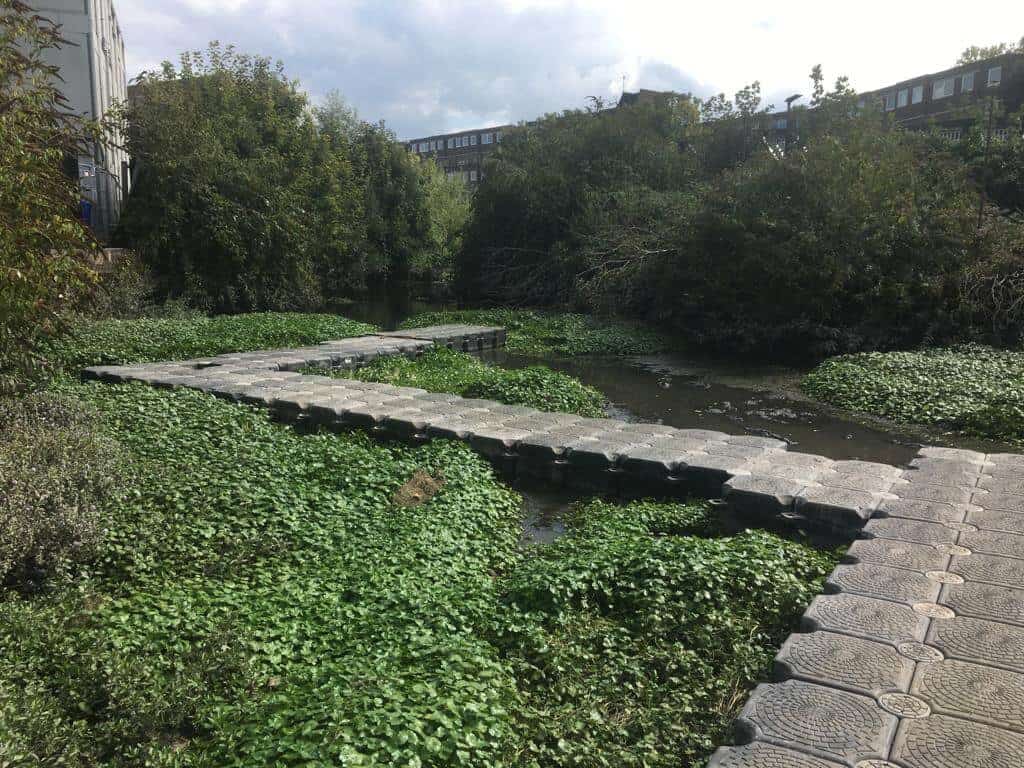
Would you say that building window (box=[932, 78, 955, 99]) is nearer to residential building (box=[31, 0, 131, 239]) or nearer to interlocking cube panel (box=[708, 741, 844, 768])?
residential building (box=[31, 0, 131, 239])

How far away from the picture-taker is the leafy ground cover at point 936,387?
29.4 ft

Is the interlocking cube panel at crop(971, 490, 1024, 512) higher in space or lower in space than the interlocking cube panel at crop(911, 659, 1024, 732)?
higher

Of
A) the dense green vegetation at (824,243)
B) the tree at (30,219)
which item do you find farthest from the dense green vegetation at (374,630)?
the dense green vegetation at (824,243)

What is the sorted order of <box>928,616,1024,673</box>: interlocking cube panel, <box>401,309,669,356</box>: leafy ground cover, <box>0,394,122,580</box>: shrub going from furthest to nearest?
<box>401,309,669,356</box>: leafy ground cover < <box>0,394,122,580</box>: shrub < <box>928,616,1024,673</box>: interlocking cube panel

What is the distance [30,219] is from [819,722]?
20.8 feet

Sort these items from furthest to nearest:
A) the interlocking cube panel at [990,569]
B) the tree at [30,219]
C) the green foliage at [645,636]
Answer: the tree at [30,219]
the interlocking cube panel at [990,569]
the green foliage at [645,636]

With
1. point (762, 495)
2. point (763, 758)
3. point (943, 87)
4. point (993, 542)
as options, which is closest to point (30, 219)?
point (762, 495)

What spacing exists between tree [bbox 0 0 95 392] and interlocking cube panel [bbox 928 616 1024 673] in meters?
5.98

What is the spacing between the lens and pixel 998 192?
16.6 meters

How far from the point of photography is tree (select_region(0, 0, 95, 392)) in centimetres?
558

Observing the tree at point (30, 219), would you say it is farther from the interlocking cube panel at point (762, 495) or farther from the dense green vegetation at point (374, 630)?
the interlocking cube panel at point (762, 495)

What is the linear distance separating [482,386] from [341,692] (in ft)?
22.1

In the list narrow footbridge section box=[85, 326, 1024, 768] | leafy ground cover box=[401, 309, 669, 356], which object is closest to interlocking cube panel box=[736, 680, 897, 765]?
narrow footbridge section box=[85, 326, 1024, 768]

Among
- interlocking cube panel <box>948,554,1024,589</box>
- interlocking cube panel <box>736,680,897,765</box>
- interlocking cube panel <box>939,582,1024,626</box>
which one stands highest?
interlocking cube panel <box>948,554,1024,589</box>
